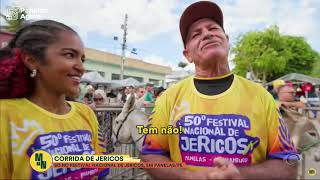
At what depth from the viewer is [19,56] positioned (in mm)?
1838

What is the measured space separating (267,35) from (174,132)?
43.9 m

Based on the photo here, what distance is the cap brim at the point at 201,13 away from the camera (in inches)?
86.4

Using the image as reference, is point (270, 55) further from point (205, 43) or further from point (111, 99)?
point (205, 43)

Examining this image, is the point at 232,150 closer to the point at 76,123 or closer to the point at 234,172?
the point at 234,172

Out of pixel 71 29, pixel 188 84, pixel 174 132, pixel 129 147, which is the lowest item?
pixel 129 147

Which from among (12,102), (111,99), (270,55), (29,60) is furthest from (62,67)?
(270,55)

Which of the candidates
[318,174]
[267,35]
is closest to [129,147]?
[318,174]

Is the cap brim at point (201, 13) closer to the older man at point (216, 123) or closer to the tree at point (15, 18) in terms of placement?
the older man at point (216, 123)

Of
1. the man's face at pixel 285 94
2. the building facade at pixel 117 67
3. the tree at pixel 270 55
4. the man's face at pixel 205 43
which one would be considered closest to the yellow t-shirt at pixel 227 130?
the man's face at pixel 205 43

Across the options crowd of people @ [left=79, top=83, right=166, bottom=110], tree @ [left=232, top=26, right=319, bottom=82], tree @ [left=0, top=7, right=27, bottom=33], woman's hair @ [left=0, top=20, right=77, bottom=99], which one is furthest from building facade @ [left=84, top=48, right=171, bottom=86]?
woman's hair @ [left=0, top=20, right=77, bottom=99]

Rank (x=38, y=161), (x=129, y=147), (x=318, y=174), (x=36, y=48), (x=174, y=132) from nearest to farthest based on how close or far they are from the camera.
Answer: (x=38, y=161)
(x=36, y=48)
(x=174, y=132)
(x=318, y=174)
(x=129, y=147)

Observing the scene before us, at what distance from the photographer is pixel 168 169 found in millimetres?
1884

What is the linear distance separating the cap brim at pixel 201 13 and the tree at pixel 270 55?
38.4 meters

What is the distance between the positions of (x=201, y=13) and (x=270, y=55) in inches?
1559
